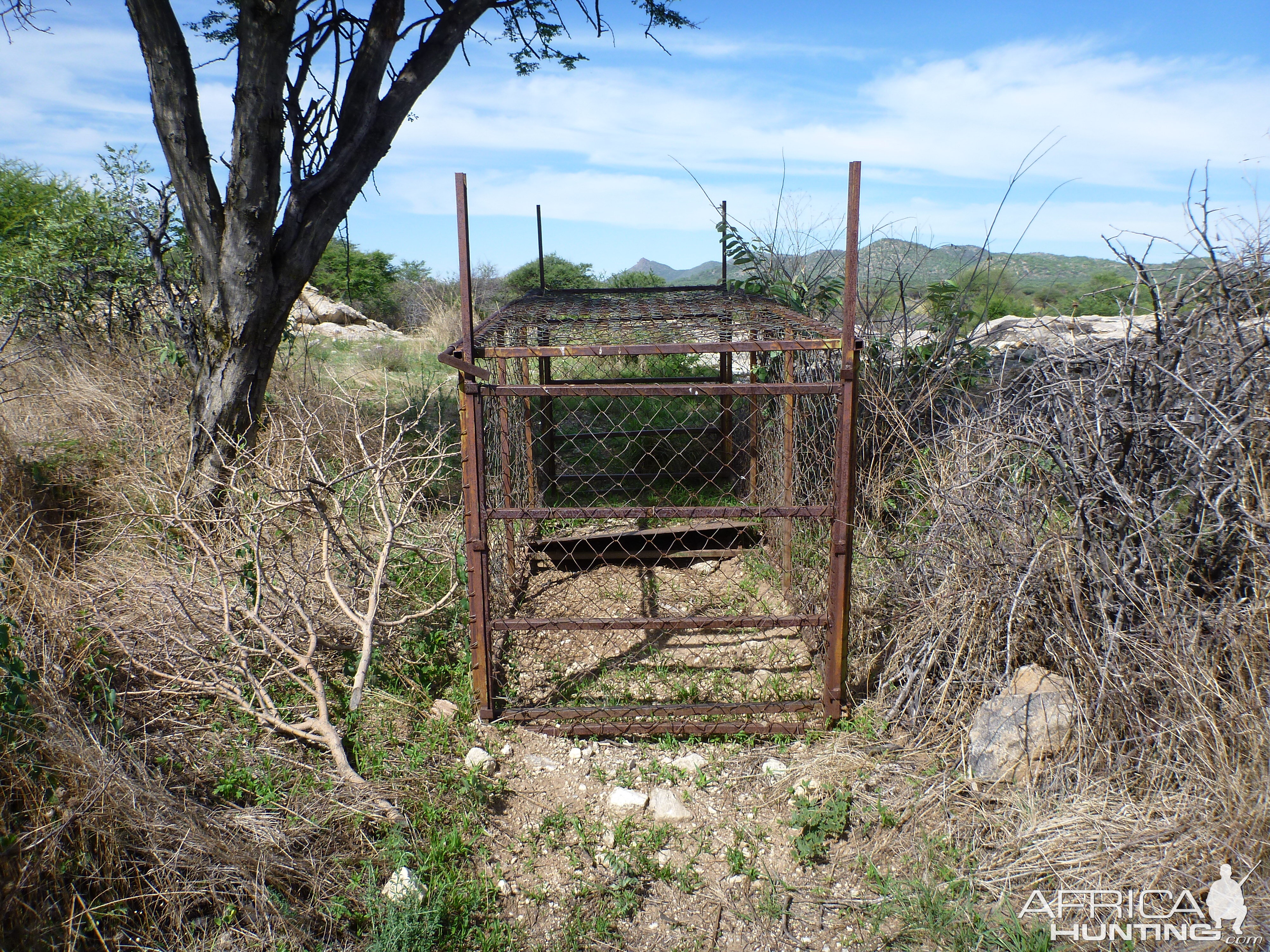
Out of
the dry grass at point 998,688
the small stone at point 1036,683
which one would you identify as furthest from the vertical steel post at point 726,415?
the small stone at point 1036,683

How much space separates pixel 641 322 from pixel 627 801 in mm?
2330

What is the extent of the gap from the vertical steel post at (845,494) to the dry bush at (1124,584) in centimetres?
27

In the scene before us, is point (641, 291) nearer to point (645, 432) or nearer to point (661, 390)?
point (645, 432)

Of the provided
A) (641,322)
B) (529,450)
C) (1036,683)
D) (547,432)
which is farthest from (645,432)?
(1036,683)

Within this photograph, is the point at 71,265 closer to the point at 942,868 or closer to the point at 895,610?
the point at 895,610

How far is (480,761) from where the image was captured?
9.91 ft

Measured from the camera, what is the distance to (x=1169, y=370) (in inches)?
108

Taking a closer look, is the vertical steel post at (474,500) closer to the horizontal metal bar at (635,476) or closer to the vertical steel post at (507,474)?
the vertical steel post at (507,474)

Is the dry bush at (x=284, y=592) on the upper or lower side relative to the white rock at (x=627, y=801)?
upper

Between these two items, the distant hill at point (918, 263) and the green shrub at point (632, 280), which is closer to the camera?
the distant hill at point (918, 263)

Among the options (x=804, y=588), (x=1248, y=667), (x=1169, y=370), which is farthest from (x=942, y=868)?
(x=1169, y=370)

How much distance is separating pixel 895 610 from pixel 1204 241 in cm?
186

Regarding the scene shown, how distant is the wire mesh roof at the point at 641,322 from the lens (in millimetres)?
3330

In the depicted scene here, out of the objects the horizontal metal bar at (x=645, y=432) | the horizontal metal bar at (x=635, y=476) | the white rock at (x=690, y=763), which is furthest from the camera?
the horizontal metal bar at (x=635, y=476)
